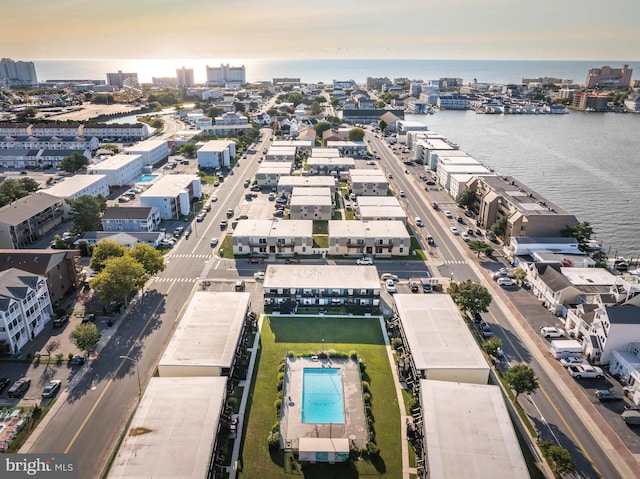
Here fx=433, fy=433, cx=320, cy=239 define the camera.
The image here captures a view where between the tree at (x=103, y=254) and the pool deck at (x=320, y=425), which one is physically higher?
the tree at (x=103, y=254)

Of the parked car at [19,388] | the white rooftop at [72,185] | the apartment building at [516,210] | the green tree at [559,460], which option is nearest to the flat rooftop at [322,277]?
the green tree at [559,460]

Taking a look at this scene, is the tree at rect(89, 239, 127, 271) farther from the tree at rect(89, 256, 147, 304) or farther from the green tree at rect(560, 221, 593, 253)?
the green tree at rect(560, 221, 593, 253)

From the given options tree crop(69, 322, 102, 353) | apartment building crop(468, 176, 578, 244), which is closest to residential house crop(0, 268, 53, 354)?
tree crop(69, 322, 102, 353)

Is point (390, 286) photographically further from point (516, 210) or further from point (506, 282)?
point (516, 210)

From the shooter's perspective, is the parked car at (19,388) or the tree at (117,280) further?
the tree at (117,280)

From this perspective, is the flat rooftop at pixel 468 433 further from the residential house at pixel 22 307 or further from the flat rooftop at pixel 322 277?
the residential house at pixel 22 307

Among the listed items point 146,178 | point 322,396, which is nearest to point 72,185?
point 146,178

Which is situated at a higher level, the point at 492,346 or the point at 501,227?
the point at 501,227
